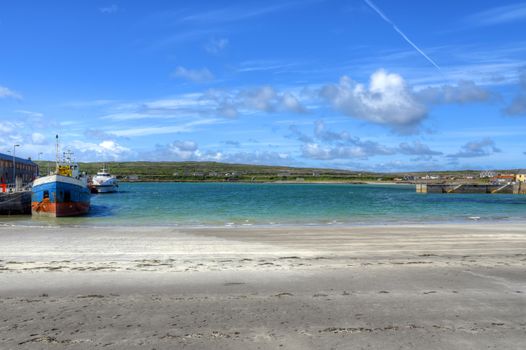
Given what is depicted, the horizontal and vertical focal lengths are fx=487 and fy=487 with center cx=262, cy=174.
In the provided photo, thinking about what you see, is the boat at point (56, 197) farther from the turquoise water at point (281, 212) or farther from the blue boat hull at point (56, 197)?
the turquoise water at point (281, 212)

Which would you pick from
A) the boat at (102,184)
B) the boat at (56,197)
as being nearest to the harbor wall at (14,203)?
the boat at (56,197)

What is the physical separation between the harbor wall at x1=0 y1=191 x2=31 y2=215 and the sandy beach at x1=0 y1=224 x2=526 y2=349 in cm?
2642

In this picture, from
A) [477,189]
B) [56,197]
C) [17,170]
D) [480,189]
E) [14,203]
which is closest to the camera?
[56,197]

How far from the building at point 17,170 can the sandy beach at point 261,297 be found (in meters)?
37.8

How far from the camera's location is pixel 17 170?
69625 millimetres

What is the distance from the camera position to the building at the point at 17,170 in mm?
59997

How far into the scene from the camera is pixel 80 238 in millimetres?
21891

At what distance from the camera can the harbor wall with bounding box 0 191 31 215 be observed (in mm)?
41281

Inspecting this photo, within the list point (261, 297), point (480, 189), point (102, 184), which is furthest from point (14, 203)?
point (480, 189)

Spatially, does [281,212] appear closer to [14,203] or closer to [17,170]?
[14,203]

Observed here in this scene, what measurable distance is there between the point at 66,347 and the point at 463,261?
12098 millimetres

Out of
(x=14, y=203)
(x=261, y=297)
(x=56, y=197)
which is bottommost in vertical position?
(x=261, y=297)

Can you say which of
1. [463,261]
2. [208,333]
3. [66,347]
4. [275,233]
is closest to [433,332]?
[208,333]

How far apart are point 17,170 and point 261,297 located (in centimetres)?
6908
